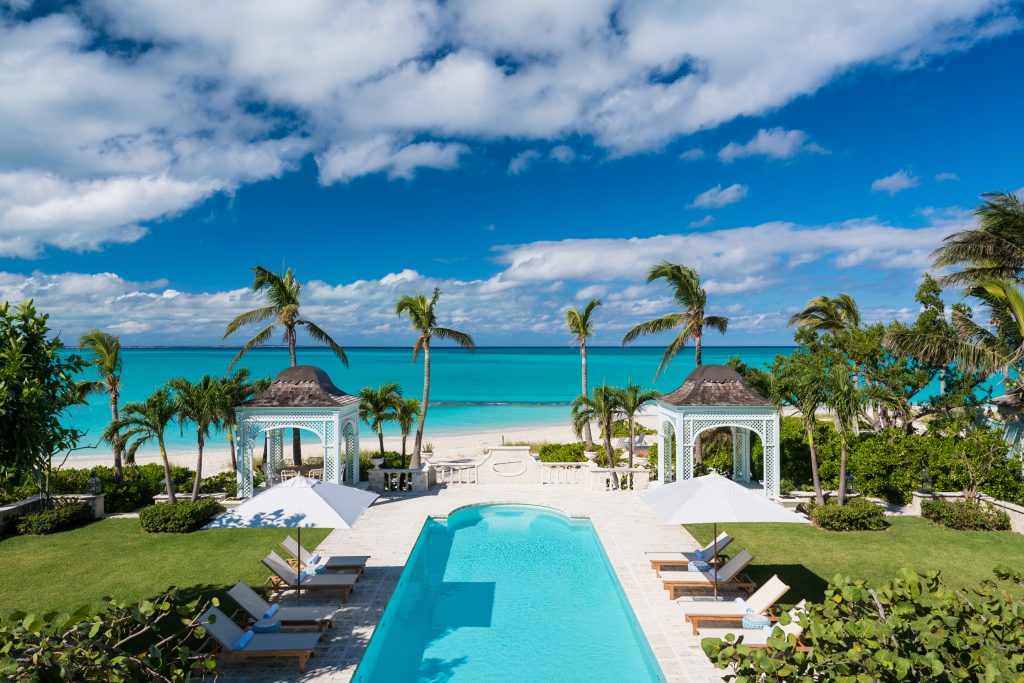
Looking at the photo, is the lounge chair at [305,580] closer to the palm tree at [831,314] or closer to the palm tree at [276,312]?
the palm tree at [276,312]

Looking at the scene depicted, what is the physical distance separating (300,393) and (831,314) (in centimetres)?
2625

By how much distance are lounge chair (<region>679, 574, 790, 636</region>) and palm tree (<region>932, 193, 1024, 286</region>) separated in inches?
539

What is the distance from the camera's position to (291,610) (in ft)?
31.2

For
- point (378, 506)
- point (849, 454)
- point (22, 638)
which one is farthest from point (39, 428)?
point (849, 454)

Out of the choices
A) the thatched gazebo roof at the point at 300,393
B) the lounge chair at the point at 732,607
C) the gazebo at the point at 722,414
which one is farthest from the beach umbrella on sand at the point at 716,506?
the thatched gazebo roof at the point at 300,393

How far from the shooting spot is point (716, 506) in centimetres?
1002

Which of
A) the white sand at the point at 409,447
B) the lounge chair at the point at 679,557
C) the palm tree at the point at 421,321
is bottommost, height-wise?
the white sand at the point at 409,447

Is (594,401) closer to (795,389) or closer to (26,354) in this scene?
(795,389)

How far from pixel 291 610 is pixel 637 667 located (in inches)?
217

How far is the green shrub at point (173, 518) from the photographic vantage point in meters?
15.1

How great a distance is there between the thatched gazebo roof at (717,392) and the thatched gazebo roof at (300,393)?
1105cm

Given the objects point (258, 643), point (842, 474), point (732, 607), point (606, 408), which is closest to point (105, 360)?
point (258, 643)

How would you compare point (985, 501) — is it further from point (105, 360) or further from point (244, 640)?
point (105, 360)

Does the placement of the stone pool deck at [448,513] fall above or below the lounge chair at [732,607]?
below
